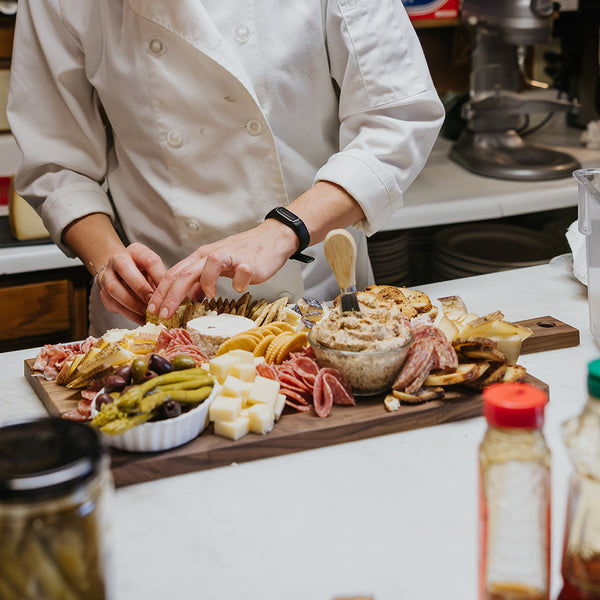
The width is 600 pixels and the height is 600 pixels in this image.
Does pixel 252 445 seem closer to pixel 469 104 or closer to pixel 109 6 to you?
pixel 109 6

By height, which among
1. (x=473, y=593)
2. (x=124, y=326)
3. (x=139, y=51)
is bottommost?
(x=124, y=326)

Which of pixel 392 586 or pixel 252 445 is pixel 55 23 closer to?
pixel 252 445

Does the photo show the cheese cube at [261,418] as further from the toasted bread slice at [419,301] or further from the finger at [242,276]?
the toasted bread slice at [419,301]

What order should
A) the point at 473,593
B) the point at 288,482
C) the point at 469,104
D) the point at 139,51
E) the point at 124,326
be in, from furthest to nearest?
the point at 469,104, the point at 124,326, the point at 139,51, the point at 288,482, the point at 473,593

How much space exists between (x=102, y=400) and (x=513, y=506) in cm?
55

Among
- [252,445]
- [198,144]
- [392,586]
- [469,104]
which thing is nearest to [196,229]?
[198,144]

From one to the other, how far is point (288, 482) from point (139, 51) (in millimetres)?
844

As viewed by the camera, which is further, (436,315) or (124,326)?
(124,326)

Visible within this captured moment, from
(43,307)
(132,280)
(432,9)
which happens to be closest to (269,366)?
(132,280)

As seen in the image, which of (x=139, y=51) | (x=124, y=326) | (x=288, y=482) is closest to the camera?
(x=288, y=482)

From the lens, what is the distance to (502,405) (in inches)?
22.5

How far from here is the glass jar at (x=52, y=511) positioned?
1.68ft

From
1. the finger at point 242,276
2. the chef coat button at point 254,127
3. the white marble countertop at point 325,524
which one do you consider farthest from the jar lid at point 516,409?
the chef coat button at point 254,127

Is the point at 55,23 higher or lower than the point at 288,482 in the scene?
higher
